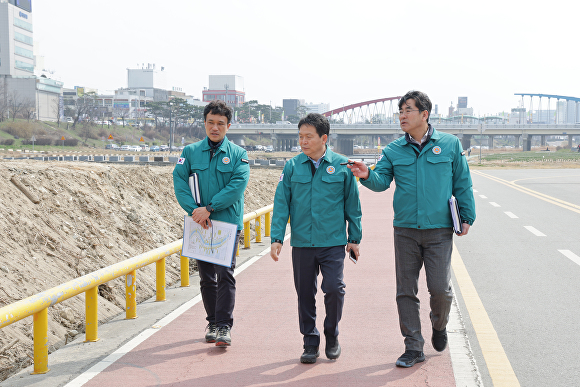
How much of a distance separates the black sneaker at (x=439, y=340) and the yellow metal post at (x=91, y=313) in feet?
9.21

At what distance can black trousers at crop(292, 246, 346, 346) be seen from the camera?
4402 mm

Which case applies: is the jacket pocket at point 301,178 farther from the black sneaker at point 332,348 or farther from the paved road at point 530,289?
the paved road at point 530,289

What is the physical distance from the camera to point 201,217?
4.79 metres

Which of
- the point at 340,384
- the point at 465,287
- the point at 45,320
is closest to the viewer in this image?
the point at 340,384

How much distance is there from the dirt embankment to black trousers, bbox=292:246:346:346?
7.79 feet

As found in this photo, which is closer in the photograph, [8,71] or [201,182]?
[201,182]

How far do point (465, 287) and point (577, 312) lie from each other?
4.65 feet

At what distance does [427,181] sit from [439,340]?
1270mm

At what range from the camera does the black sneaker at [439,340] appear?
4578mm

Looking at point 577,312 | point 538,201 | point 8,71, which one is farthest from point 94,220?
point 8,71

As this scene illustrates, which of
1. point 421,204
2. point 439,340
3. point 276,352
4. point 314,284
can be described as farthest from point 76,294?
point 439,340

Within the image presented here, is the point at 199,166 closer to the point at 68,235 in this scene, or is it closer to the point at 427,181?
the point at 427,181

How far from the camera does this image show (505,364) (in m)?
4.41

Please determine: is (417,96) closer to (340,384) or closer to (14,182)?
(340,384)
